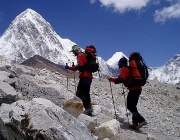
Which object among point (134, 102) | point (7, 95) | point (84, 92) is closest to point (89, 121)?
point (7, 95)

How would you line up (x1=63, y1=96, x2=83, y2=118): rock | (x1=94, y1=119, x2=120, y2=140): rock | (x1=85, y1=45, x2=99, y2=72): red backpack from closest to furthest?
(x1=94, y1=119, x2=120, y2=140): rock, (x1=63, y1=96, x2=83, y2=118): rock, (x1=85, y1=45, x2=99, y2=72): red backpack

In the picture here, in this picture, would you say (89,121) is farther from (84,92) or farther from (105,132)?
(84,92)

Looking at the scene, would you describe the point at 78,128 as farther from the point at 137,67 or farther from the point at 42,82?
the point at 137,67

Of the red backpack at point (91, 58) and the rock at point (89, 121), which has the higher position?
the red backpack at point (91, 58)

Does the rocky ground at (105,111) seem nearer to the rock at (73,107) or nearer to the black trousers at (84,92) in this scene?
the rock at (73,107)

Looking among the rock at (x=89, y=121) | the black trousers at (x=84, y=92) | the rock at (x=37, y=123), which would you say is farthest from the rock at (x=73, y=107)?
the black trousers at (x=84, y=92)

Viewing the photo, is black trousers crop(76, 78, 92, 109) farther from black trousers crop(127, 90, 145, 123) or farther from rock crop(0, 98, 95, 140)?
rock crop(0, 98, 95, 140)

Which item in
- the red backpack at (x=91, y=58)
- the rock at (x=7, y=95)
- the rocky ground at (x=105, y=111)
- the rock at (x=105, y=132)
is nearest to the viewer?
the rock at (x=7, y=95)

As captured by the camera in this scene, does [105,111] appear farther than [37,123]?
Yes

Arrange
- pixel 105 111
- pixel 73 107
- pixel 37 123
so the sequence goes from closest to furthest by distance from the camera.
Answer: pixel 37 123 → pixel 73 107 → pixel 105 111

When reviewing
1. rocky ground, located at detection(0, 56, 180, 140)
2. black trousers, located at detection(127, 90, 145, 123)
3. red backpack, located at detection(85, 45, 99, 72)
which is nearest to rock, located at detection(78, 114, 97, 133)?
rocky ground, located at detection(0, 56, 180, 140)

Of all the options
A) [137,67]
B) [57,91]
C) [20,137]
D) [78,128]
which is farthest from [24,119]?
[137,67]

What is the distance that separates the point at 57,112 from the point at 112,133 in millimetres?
2464

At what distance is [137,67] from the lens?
9.48 m
